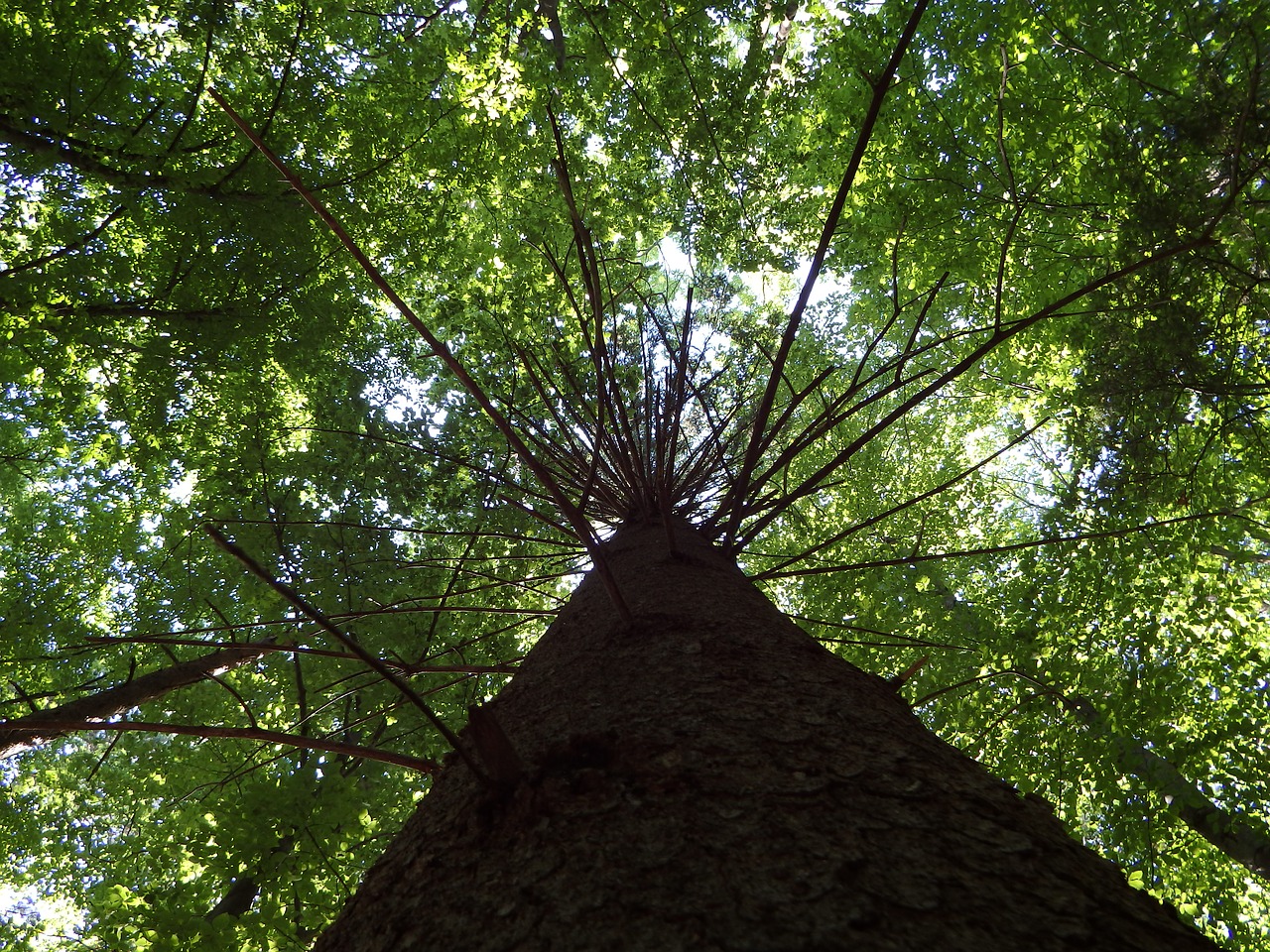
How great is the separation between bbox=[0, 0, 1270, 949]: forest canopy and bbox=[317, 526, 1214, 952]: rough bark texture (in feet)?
4.62

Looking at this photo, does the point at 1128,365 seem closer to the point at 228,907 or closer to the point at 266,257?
the point at 266,257

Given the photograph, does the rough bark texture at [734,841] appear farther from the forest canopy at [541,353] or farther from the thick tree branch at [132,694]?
the thick tree branch at [132,694]

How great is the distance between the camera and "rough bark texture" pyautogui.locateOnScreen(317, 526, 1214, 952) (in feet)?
2.12

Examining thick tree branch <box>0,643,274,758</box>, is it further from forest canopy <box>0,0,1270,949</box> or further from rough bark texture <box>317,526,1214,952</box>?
rough bark texture <box>317,526,1214,952</box>

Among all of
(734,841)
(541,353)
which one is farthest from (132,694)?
(734,841)

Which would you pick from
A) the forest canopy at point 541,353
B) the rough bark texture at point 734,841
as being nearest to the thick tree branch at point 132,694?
the forest canopy at point 541,353

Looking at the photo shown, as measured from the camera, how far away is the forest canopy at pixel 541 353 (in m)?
3.49

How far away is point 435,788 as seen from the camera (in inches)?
48.3

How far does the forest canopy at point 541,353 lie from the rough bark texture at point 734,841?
1.41 m

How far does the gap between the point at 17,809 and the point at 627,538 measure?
866 centimetres

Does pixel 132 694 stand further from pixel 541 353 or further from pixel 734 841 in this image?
pixel 734 841

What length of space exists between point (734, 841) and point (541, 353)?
5.97 metres

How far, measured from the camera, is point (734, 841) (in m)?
0.77

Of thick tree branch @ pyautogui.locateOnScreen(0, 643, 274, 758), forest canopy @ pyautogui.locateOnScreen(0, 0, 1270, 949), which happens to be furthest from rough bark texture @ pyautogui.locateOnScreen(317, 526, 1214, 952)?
thick tree branch @ pyautogui.locateOnScreen(0, 643, 274, 758)
